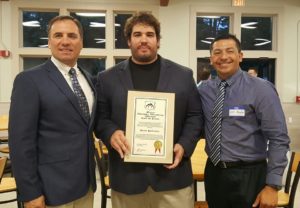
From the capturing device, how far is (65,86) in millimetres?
1812

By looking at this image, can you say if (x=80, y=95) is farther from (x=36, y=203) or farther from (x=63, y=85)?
(x=36, y=203)

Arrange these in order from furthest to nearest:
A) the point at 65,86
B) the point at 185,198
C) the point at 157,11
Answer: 1. the point at 157,11
2. the point at 185,198
3. the point at 65,86

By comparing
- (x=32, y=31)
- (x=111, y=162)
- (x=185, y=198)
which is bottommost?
(x=185, y=198)

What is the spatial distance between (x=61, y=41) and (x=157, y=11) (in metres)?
5.71

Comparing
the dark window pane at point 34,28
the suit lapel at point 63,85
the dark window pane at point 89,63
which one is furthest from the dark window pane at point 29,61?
the suit lapel at point 63,85

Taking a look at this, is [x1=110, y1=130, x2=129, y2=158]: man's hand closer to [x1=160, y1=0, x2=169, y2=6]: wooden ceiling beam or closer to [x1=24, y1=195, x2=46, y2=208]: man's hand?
[x1=24, y1=195, x2=46, y2=208]: man's hand

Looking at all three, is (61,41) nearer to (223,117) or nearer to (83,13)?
(223,117)

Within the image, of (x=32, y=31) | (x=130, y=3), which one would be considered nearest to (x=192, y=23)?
(x=130, y=3)

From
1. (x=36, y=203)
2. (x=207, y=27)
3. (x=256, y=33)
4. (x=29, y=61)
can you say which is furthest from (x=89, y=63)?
(x=36, y=203)

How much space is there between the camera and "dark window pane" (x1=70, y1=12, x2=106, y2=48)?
7539 millimetres

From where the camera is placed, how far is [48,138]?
1.77m

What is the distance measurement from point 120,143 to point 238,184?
74 cm

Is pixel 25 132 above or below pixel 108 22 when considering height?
below

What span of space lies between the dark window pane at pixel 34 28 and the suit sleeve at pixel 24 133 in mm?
6084
